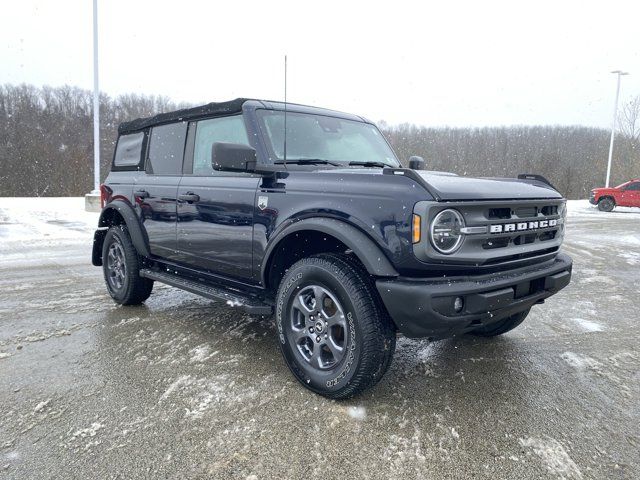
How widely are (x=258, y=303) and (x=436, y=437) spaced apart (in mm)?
1544

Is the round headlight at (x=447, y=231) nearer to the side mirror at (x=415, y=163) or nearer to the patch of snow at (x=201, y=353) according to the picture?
the patch of snow at (x=201, y=353)

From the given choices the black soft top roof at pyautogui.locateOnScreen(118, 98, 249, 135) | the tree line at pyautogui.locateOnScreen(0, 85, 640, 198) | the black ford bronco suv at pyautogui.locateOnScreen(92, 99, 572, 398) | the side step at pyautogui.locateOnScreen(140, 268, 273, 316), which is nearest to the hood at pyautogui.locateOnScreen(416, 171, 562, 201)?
the black ford bronco suv at pyautogui.locateOnScreen(92, 99, 572, 398)

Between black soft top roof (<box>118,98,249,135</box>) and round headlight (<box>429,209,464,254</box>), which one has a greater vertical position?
black soft top roof (<box>118,98,249,135</box>)

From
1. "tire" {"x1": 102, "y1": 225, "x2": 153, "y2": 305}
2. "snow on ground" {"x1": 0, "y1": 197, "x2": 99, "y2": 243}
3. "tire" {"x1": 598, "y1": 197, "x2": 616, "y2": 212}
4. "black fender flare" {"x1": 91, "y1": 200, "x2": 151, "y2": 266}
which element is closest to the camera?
"black fender flare" {"x1": 91, "y1": 200, "x2": 151, "y2": 266}

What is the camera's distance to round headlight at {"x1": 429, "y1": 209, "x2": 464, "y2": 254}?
8.09ft

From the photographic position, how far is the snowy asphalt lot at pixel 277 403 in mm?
2248

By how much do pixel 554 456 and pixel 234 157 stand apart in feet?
8.07

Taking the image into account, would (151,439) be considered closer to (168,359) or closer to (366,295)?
(168,359)

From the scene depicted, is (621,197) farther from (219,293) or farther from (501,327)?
(219,293)

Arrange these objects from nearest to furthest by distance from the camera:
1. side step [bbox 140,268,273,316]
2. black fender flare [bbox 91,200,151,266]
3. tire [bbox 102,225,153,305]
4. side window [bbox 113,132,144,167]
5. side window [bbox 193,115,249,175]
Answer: side step [bbox 140,268,273,316] → side window [bbox 193,115,249,175] → black fender flare [bbox 91,200,151,266] → tire [bbox 102,225,153,305] → side window [bbox 113,132,144,167]

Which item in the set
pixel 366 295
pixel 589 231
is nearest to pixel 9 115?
pixel 589 231

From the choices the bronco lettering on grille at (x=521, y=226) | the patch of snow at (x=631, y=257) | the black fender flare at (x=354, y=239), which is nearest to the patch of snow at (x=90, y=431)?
the black fender flare at (x=354, y=239)

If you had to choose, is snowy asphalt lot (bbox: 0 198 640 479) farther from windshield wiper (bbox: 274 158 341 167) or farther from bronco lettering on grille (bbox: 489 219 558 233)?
windshield wiper (bbox: 274 158 341 167)

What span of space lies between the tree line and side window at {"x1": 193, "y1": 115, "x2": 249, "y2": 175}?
1292 inches
